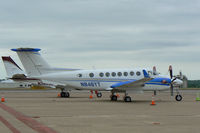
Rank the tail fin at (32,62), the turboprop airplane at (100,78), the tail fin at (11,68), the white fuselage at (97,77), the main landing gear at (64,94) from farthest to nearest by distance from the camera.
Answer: the tail fin at (11,68)
the main landing gear at (64,94)
the tail fin at (32,62)
the white fuselage at (97,77)
the turboprop airplane at (100,78)

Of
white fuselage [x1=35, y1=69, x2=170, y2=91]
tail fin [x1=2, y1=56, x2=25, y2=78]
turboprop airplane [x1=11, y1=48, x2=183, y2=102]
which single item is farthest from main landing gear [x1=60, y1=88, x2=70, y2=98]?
tail fin [x1=2, y1=56, x2=25, y2=78]

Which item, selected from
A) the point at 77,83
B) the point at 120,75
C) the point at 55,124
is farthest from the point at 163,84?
the point at 55,124

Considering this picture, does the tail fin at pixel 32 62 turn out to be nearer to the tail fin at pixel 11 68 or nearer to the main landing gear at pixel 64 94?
the main landing gear at pixel 64 94

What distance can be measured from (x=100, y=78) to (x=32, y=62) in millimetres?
7335

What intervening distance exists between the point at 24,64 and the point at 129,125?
826 inches

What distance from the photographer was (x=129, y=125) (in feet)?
42.2

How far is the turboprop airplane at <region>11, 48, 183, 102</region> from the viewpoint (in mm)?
26938

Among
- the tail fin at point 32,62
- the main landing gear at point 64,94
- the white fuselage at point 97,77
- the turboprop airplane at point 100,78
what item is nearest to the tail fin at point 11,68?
the main landing gear at point 64,94

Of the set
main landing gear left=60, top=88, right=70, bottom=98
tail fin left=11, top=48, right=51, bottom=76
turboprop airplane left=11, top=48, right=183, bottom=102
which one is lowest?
main landing gear left=60, top=88, right=70, bottom=98

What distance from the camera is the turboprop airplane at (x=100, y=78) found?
A: 26938 mm

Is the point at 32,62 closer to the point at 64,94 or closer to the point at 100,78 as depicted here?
the point at 64,94

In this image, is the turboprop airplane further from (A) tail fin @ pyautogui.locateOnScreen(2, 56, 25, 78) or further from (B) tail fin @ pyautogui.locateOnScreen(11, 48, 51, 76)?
(A) tail fin @ pyautogui.locateOnScreen(2, 56, 25, 78)

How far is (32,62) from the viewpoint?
31781 mm

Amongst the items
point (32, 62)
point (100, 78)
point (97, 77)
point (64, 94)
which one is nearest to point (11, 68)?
point (64, 94)
